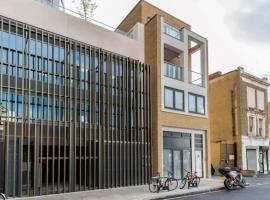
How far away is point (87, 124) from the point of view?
18250 mm

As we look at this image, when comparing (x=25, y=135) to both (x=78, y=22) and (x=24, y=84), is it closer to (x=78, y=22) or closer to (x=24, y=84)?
(x=24, y=84)

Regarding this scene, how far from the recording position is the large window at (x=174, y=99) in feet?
75.1

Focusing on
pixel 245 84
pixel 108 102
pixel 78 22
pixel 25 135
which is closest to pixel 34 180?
pixel 25 135

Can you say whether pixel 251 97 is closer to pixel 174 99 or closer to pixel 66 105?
pixel 174 99

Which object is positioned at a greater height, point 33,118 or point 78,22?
point 78,22

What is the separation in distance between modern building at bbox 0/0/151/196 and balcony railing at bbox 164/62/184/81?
208 centimetres

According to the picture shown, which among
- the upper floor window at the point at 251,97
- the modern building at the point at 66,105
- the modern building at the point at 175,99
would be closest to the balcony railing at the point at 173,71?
the modern building at the point at 175,99

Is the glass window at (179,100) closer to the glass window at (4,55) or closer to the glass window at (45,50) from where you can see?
the glass window at (45,50)

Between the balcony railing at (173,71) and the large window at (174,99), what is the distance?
0.99 meters

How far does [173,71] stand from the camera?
23891 mm

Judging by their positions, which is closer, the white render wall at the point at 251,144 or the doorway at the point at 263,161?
the white render wall at the point at 251,144

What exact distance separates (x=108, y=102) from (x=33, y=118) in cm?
473

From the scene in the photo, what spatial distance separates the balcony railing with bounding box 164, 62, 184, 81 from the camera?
918 inches

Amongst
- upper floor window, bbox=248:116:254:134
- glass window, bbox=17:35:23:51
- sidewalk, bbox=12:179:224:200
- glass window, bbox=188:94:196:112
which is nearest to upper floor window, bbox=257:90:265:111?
upper floor window, bbox=248:116:254:134
